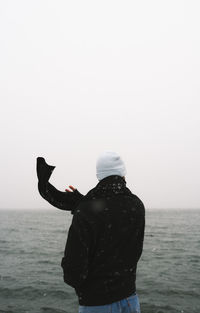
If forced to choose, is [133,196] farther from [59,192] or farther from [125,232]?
[59,192]

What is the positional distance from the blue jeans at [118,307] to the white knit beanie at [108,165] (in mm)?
1185

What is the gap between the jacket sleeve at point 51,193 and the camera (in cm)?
295

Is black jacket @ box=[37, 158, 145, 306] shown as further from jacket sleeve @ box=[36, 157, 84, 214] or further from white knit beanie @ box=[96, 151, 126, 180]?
jacket sleeve @ box=[36, 157, 84, 214]

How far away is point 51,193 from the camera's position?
2967 millimetres

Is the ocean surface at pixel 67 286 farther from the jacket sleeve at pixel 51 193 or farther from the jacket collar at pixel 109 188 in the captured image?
the jacket collar at pixel 109 188

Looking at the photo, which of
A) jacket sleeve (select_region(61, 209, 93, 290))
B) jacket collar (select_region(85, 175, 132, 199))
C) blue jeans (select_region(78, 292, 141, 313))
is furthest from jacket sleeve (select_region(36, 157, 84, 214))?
blue jeans (select_region(78, 292, 141, 313))

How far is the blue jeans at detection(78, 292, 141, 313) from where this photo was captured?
2578mm

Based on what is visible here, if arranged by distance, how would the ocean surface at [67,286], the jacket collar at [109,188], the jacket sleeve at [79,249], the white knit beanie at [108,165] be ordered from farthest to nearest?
the ocean surface at [67,286] < the white knit beanie at [108,165] < the jacket collar at [109,188] < the jacket sleeve at [79,249]

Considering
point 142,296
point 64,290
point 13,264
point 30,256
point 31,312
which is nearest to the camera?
point 31,312

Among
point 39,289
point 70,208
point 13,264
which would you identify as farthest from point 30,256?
point 70,208

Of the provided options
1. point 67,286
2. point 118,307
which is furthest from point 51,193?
point 67,286

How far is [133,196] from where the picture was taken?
2873 millimetres

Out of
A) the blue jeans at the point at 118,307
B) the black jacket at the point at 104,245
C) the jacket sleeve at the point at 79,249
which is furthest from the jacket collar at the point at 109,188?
the blue jeans at the point at 118,307

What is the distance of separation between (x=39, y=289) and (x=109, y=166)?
39.0 ft
